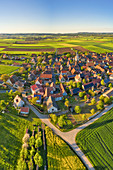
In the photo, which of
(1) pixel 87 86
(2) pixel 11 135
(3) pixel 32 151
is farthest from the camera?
(1) pixel 87 86

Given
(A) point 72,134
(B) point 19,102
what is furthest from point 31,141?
(B) point 19,102

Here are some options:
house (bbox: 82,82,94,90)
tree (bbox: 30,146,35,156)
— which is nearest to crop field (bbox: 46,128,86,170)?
tree (bbox: 30,146,35,156)

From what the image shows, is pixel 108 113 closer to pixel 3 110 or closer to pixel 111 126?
pixel 111 126

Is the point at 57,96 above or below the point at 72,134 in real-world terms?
above

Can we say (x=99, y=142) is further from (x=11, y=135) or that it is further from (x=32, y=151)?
(x=11, y=135)

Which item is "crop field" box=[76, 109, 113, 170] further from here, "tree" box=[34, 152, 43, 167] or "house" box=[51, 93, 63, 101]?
"house" box=[51, 93, 63, 101]

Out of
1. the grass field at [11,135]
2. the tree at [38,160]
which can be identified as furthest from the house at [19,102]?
the tree at [38,160]

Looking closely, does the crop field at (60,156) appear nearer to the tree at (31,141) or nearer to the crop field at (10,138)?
the tree at (31,141)

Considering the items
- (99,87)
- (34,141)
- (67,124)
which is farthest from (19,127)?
(99,87)
